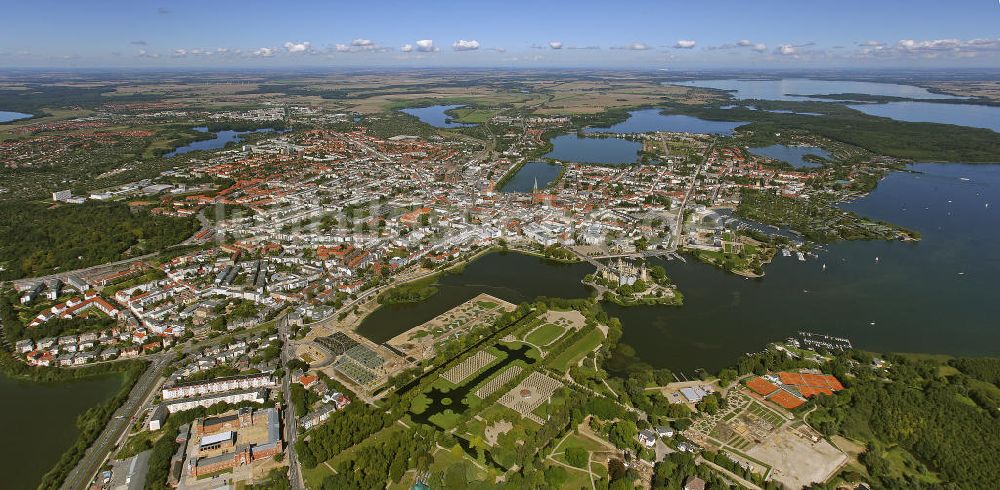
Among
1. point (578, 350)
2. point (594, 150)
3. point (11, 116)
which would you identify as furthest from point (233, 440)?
point (11, 116)

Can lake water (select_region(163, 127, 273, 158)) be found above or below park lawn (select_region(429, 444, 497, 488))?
above

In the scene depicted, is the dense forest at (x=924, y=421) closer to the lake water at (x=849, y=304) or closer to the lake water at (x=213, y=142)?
the lake water at (x=849, y=304)

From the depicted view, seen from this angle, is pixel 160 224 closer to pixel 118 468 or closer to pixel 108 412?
pixel 108 412

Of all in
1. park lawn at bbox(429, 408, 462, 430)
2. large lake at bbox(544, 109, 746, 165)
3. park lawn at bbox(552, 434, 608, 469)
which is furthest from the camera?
large lake at bbox(544, 109, 746, 165)

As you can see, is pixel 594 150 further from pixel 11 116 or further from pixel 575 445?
pixel 11 116

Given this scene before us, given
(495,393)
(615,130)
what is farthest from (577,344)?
(615,130)

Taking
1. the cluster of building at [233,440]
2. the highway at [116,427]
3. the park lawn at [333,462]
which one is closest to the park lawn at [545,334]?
the park lawn at [333,462]

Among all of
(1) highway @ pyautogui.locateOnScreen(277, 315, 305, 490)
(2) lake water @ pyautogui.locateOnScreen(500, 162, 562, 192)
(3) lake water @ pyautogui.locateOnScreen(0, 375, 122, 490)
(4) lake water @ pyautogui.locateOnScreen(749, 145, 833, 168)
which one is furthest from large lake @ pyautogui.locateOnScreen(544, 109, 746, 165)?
(3) lake water @ pyautogui.locateOnScreen(0, 375, 122, 490)

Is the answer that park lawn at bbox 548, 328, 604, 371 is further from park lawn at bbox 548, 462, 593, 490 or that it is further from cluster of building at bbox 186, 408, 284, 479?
cluster of building at bbox 186, 408, 284, 479
